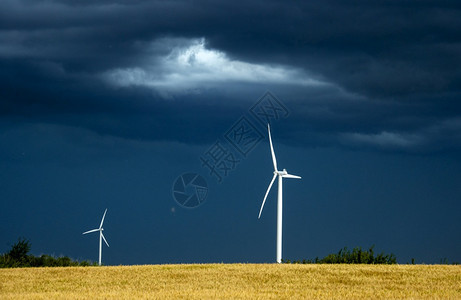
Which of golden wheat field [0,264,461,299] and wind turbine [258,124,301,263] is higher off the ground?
wind turbine [258,124,301,263]

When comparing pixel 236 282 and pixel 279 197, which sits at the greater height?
pixel 279 197

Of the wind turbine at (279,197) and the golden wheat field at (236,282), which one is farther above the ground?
the wind turbine at (279,197)

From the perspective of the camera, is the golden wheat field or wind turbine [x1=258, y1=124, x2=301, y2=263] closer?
the golden wheat field

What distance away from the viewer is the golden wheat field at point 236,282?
90.0 ft

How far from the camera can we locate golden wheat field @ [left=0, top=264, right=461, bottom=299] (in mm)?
27438

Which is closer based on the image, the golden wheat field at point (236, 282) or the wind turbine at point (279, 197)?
the golden wheat field at point (236, 282)

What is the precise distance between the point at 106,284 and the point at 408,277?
52.0 ft

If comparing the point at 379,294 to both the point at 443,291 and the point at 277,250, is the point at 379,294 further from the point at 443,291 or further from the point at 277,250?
the point at 277,250

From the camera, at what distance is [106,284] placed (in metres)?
32.7

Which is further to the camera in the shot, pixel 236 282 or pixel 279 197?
pixel 279 197

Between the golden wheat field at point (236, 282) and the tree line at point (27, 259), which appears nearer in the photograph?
the golden wheat field at point (236, 282)

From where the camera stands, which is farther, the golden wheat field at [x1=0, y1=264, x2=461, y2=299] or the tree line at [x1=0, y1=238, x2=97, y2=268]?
the tree line at [x1=0, y1=238, x2=97, y2=268]

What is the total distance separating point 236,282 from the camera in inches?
1254

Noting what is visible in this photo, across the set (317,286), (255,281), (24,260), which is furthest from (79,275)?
(24,260)
